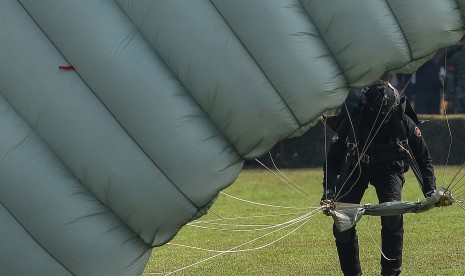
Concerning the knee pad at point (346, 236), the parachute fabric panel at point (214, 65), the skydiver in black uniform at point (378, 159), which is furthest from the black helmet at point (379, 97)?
the parachute fabric panel at point (214, 65)

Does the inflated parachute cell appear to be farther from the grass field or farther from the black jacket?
the black jacket

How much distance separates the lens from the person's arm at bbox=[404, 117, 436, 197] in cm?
1027

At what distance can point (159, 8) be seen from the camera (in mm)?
7840

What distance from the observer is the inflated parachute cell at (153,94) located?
7.80 metres

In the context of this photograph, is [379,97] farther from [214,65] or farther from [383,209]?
[214,65]

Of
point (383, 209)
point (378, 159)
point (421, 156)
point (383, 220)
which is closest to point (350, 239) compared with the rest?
point (383, 220)

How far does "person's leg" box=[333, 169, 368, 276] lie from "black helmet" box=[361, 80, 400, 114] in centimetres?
58

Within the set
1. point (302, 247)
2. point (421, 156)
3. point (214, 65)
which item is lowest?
point (302, 247)

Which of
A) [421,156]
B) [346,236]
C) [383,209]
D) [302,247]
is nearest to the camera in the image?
[383,209]

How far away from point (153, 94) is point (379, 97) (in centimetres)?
264

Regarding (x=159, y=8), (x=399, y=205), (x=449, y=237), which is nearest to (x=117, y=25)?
(x=159, y=8)

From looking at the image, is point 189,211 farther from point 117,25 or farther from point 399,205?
point 399,205

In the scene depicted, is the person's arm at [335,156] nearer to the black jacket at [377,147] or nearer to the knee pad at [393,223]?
the black jacket at [377,147]

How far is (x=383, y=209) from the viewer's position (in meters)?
9.57
